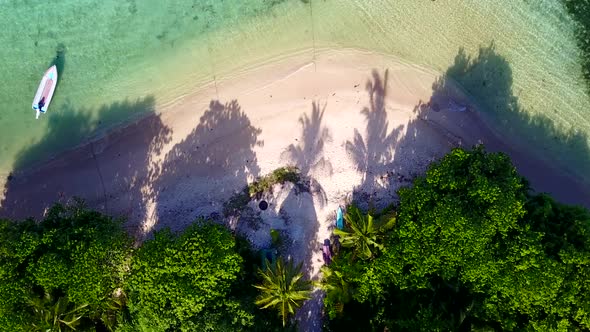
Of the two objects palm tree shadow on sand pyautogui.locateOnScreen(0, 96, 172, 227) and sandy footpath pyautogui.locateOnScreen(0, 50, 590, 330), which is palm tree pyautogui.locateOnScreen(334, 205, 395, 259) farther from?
palm tree shadow on sand pyautogui.locateOnScreen(0, 96, 172, 227)

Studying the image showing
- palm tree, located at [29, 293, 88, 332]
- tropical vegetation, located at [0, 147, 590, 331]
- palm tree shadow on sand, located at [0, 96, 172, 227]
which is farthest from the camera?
palm tree shadow on sand, located at [0, 96, 172, 227]

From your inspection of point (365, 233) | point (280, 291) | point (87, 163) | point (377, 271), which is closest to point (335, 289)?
point (377, 271)

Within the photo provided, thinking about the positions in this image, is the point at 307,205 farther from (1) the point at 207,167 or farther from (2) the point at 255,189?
(1) the point at 207,167

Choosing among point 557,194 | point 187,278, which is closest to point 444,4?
point 557,194

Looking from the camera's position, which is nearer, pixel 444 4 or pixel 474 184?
pixel 474 184

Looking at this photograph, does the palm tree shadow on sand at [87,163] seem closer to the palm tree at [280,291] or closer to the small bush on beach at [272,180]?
the small bush on beach at [272,180]

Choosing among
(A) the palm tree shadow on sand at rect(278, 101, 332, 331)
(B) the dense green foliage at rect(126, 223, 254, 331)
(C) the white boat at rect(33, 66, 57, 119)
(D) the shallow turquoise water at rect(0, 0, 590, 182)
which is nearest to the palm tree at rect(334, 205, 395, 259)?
(A) the palm tree shadow on sand at rect(278, 101, 332, 331)

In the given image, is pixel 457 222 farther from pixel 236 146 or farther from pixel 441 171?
pixel 236 146
